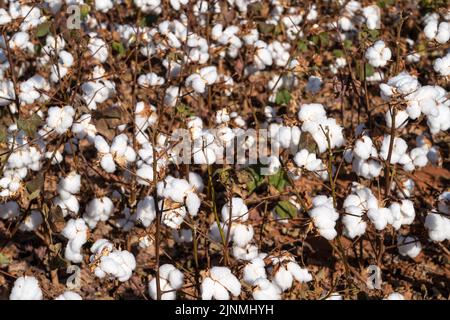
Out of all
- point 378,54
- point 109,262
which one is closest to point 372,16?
point 378,54

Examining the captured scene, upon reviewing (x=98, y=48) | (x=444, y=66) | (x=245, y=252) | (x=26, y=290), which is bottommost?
(x=26, y=290)

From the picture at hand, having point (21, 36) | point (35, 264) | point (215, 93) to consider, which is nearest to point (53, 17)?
point (21, 36)

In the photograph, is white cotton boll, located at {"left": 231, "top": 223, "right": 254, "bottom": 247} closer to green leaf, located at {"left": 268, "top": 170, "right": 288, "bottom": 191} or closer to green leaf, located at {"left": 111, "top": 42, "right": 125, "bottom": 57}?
green leaf, located at {"left": 268, "top": 170, "right": 288, "bottom": 191}

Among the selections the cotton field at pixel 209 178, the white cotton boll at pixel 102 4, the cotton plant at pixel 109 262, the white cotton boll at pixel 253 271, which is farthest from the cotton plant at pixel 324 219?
the white cotton boll at pixel 102 4

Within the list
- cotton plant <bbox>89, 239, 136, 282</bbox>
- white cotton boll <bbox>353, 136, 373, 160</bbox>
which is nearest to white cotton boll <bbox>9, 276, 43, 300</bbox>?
cotton plant <bbox>89, 239, 136, 282</bbox>

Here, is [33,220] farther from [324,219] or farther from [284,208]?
[324,219]
